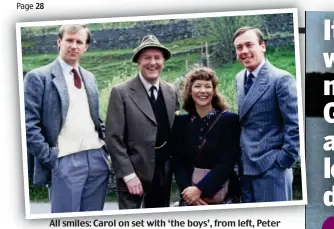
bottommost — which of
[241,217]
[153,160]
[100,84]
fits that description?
[241,217]

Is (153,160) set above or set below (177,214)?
above

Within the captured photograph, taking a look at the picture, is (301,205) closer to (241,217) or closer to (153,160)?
(241,217)

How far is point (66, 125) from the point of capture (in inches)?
159

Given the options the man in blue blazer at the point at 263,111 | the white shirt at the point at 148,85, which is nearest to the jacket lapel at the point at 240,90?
the man in blue blazer at the point at 263,111

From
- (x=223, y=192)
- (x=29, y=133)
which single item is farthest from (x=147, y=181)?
(x=29, y=133)

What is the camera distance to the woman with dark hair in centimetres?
408

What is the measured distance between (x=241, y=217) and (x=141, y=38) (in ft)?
3.53

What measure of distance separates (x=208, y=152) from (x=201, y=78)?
1.27 ft

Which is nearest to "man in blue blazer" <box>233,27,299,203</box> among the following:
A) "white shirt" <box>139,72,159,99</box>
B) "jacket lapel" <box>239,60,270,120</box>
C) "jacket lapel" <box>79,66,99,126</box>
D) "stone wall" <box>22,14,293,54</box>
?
"jacket lapel" <box>239,60,270,120</box>

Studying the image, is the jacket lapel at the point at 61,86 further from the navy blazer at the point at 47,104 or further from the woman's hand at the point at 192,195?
the woman's hand at the point at 192,195

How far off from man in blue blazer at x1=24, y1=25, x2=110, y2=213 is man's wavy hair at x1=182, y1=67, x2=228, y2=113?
467 mm

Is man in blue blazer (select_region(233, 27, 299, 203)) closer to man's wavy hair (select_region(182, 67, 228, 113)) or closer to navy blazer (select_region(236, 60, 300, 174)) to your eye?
navy blazer (select_region(236, 60, 300, 174))

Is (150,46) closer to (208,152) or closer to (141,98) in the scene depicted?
(141,98)

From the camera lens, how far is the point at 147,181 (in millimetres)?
4086
